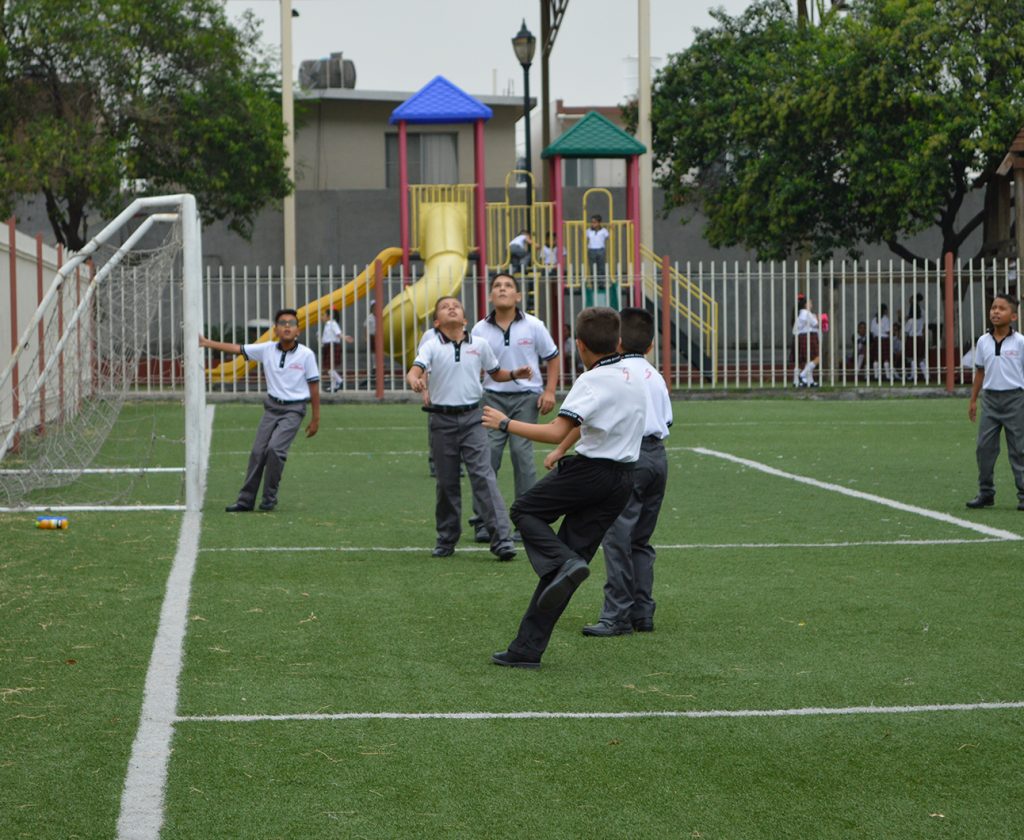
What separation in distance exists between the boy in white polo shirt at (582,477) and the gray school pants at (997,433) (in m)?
6.19

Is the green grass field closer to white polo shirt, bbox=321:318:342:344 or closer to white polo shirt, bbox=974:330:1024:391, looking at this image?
white polo shirt, bbox=974:330:1024:391

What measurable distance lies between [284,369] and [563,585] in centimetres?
644

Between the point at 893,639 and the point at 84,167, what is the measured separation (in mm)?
24070

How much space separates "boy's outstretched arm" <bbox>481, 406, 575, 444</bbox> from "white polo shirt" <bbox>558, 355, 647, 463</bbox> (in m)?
0.05

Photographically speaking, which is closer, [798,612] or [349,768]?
[349,768]

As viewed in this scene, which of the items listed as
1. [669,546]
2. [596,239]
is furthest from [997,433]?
[596,239]

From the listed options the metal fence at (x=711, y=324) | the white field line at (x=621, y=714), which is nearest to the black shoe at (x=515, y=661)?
the white field line at (x=621, y=714)

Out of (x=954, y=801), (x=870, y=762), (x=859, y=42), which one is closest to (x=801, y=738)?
(x=870, y=762)

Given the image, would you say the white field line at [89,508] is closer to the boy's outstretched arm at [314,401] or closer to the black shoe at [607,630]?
the boy's outstretched arm at [314,401]

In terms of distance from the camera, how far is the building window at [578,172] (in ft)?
175

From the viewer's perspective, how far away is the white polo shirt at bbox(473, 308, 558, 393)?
10562 millimetres

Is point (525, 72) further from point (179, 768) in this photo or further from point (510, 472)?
point (179, 768)

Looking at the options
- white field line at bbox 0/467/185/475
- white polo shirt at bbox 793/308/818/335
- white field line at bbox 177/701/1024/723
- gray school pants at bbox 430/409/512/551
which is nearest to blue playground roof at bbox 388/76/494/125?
white polo shirt at bbox 793/308/818/335

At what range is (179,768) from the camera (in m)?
5.09
